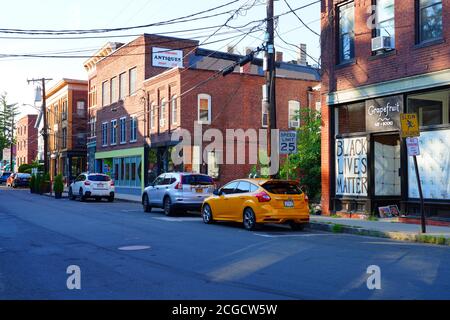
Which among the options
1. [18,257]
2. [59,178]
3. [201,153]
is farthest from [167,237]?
[59,178]

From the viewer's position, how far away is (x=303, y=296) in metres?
7.02

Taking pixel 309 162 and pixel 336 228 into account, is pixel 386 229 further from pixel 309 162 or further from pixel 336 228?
pixel 309 162

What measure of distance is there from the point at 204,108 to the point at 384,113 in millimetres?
17357

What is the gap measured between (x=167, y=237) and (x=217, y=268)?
15.0 ft

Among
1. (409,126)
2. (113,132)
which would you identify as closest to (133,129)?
(113,132)

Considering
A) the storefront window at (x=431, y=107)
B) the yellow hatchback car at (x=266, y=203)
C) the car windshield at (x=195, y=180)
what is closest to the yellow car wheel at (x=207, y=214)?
the yellow hatchback car at (x=266, y=203)

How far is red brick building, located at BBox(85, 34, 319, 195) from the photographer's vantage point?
109ft

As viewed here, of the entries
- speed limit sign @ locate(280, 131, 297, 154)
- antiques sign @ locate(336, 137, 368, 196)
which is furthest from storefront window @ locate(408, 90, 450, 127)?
speed limit sign @ locate(280, 131, 297, 154)

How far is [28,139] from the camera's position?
8800cm

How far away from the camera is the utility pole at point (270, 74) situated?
18875mm

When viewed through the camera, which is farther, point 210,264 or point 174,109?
point 174,109

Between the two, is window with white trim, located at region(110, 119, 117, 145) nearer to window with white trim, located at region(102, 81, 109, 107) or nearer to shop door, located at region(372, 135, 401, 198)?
window with white trim, located at region(102, 81, 109, 107)
